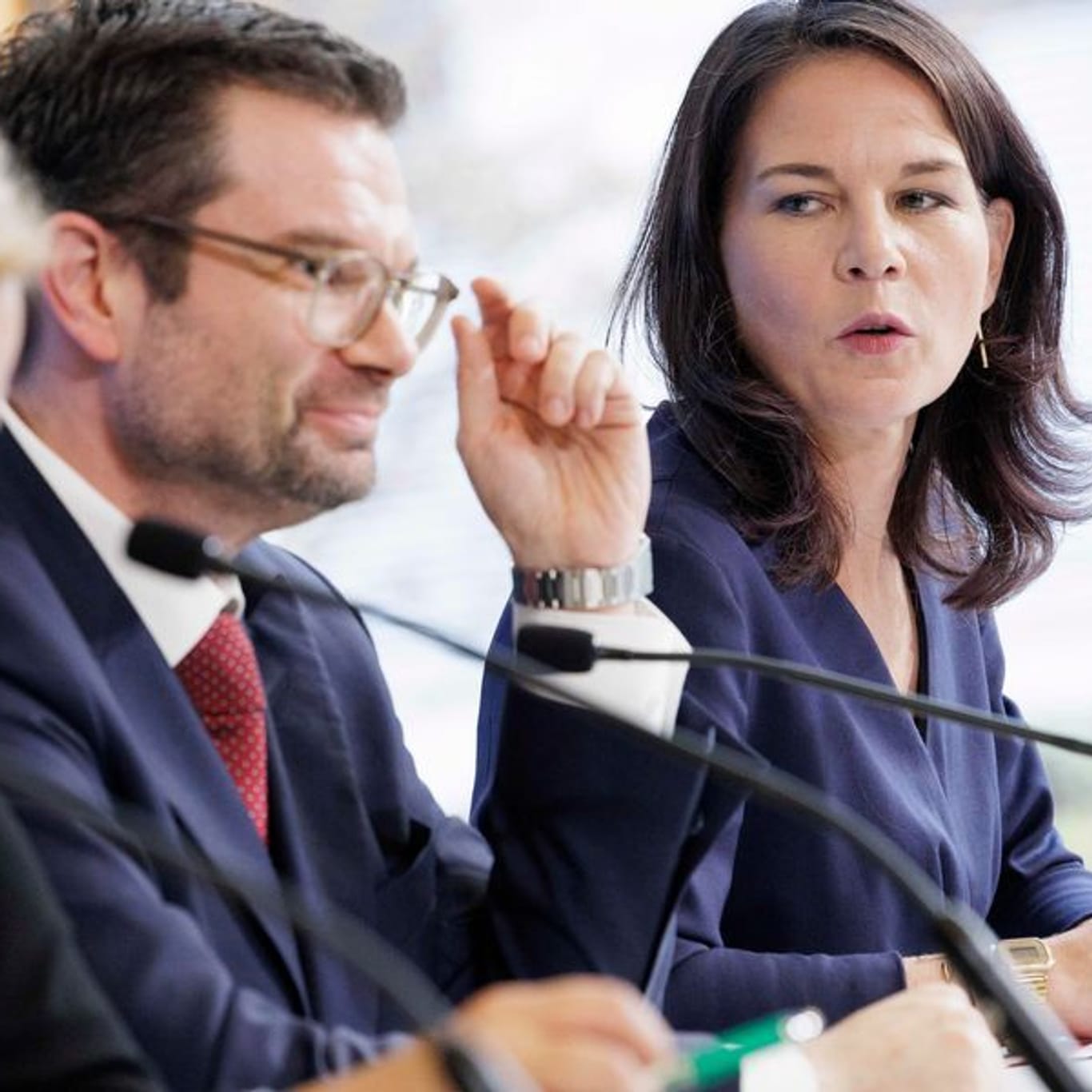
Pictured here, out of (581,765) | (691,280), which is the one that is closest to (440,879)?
(581,765)

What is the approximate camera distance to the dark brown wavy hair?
2387 millimetres

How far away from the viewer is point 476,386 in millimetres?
2041

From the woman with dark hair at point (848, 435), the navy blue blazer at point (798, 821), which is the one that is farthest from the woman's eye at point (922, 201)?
the navy blue blazer at point (798, 821)

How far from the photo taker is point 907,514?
2.54 metres

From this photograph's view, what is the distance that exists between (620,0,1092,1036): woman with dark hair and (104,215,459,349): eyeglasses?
46cm

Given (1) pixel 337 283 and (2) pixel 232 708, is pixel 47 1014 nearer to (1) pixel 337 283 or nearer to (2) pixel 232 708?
(2) pixel 232 708

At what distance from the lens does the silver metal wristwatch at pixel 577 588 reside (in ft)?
6.55

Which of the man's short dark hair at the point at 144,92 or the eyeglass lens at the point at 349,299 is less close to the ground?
the man's short dark hair at the point at 144,92

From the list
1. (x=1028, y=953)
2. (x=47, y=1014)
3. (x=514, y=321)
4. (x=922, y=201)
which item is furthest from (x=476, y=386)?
(x=47, y=1014)

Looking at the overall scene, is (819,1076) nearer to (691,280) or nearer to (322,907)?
(322,907)

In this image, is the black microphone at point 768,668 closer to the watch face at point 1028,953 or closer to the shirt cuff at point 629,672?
the shirt cuff at point 629,672

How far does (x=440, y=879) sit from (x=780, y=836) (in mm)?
401

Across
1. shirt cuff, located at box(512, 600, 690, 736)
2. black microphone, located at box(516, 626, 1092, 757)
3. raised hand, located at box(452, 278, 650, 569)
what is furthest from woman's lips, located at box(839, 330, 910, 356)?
black microphone, located at box(516, 626, 1092, 757)

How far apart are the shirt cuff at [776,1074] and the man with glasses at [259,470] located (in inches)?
8.4
